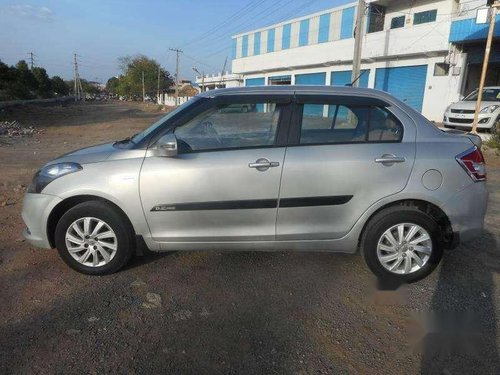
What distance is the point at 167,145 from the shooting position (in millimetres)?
3275

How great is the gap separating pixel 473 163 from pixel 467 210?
417 mm

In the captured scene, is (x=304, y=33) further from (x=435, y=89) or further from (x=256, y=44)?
(x=435, y=89)

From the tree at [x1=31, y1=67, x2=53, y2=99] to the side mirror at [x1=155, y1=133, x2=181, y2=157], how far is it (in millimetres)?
66647

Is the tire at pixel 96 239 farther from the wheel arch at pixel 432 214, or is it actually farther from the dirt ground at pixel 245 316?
the wheel arch at pixel 432 214

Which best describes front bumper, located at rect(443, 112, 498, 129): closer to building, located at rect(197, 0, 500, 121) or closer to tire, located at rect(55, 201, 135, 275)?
building, located at rect(197, 0, 500, 121)

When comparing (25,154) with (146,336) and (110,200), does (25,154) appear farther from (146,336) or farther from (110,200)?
(146,336)

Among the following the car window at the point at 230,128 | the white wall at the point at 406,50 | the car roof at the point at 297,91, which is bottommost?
the car window at the point at 230,128

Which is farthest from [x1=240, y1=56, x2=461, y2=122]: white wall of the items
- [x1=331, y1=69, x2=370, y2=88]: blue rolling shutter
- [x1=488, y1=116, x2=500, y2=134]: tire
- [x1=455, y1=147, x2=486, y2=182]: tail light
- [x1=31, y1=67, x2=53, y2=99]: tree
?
[x1=31, y1=67, x2=53, y2=99]: tree

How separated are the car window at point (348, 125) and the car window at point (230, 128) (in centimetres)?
31

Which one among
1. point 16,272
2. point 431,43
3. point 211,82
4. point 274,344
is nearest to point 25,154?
point 16,272

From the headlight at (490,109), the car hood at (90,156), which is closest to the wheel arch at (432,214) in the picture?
the car hood at (90,156)

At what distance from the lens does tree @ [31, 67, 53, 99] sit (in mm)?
62153

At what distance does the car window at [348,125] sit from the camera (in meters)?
3.52

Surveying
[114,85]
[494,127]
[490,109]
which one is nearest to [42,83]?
[490,109]
